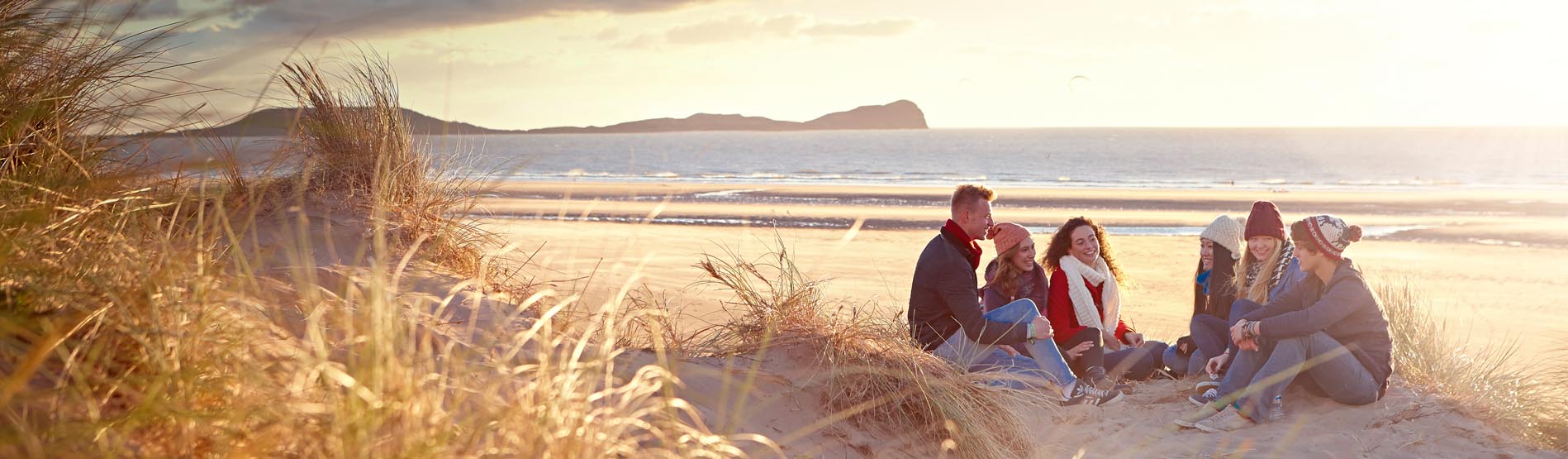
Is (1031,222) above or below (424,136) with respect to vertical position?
below

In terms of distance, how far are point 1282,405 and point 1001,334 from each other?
5.86ft

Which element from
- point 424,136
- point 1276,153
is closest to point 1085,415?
point 424,136

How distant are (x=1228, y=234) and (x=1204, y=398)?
1483 mm

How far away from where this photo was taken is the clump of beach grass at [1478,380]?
5465mm

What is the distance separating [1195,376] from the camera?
681 centimetres

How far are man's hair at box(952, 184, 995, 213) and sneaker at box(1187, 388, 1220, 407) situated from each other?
5.94ft

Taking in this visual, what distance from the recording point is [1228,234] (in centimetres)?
698

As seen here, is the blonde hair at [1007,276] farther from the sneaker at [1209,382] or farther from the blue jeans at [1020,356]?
the sneaker at [1209,382]

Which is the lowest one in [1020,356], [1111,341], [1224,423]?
[1224,423]

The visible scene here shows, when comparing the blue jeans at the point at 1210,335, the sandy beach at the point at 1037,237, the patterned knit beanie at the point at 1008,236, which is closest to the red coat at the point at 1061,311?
the patterned knit beanie at the point at 1008,236

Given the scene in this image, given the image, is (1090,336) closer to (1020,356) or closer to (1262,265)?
(1020,356)

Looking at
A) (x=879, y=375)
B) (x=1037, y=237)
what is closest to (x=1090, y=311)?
(x=879, y=375)

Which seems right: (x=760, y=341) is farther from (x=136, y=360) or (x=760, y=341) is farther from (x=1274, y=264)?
(x=1274, y=264)

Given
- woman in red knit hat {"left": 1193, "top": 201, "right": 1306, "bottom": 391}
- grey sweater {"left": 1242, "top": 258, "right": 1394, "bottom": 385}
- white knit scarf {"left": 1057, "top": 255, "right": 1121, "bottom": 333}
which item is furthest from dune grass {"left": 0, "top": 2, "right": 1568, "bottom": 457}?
white knit scarf {"left": 1057, "top": 255, "right": 1121, "bottom": 333}
